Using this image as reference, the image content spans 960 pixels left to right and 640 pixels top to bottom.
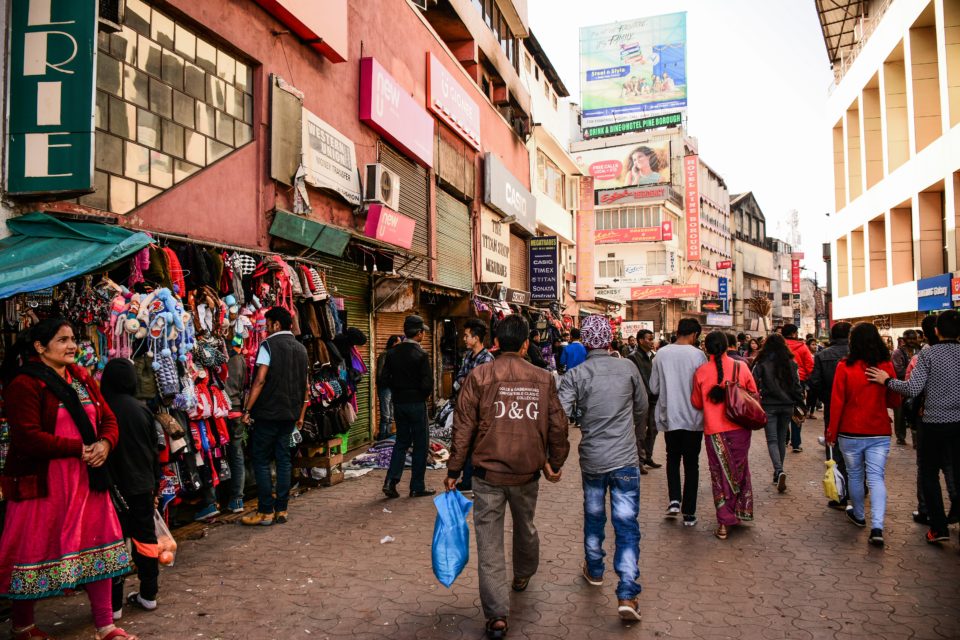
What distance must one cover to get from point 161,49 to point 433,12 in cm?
1044

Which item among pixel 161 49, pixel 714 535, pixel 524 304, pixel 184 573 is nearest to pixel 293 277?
pixel 161 49

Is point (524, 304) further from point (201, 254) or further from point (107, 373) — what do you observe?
point (107, 373)

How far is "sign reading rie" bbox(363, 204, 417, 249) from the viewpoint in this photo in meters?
10.9

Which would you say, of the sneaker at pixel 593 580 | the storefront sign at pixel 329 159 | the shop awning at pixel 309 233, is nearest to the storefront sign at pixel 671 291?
the storefront sign at pixel 329 159

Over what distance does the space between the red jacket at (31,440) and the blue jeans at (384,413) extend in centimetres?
785

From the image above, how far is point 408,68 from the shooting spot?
1310 centimetres

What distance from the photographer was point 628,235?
177 ft

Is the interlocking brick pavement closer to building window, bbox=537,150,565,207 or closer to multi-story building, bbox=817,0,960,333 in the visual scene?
multi-story building, bbox=817,0,960,333

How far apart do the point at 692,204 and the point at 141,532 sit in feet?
182

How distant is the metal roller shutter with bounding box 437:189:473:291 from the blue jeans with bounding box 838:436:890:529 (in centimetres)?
1030

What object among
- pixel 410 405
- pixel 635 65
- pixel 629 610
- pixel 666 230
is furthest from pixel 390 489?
pixel 635 65

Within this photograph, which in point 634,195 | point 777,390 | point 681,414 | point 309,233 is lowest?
point 681,414

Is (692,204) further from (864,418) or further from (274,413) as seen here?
(274,413)

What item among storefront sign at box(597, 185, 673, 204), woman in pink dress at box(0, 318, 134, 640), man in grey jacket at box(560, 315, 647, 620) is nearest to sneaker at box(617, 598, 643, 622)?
man in grey jacket at box(560, 315, 647, 620)
